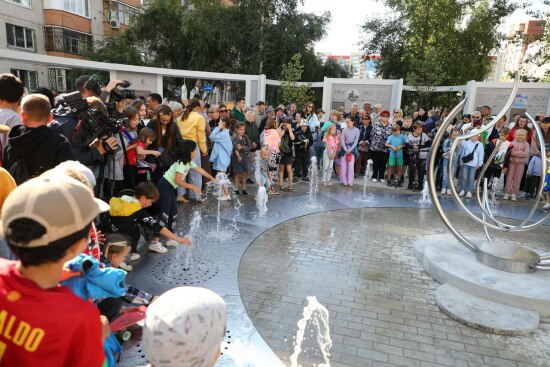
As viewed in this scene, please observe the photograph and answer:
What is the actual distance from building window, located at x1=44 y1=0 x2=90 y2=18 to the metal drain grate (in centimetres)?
2871

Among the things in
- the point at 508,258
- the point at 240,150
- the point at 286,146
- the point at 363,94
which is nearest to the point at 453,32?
the point at 363,94

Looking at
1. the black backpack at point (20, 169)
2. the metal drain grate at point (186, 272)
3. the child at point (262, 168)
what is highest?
the black backpack at point (20, 169)

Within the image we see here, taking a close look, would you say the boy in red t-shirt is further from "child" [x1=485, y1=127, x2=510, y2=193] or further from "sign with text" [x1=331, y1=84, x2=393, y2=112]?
"sign with text" [x1=331, y1=84, x2=393, y2=112]

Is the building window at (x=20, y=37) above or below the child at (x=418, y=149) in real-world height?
above

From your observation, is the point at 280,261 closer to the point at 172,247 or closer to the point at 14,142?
the point at 172,247

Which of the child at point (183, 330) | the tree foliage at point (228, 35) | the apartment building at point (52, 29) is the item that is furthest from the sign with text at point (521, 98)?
the apartment building at point (52, 29)

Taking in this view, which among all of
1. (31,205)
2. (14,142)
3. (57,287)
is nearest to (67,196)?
(31,205)

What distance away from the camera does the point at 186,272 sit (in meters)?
4.79

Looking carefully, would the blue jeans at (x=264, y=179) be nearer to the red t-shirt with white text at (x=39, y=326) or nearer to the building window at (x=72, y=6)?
the red t-shirt with white text at (x=39, y=326)

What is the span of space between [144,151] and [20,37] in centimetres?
2558

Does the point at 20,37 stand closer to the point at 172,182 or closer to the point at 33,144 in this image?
the point at 172,182

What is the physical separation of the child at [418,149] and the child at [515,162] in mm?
1994

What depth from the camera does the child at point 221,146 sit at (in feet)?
26.7

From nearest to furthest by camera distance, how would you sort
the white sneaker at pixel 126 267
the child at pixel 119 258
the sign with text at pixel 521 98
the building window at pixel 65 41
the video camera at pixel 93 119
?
the child at pixel 119 258
the video camera at pixel 93 119
the white sneaker at pixel 126 267
the sign with text at pixel 521 98
the building window at pixel 65 41
